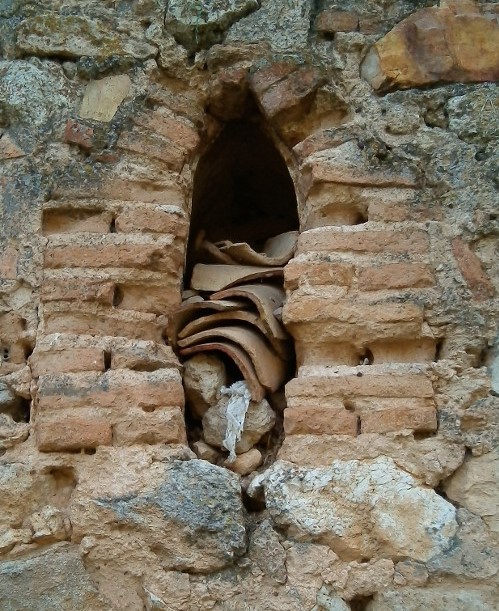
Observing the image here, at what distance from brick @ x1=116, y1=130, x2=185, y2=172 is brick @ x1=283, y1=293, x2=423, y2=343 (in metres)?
0.63

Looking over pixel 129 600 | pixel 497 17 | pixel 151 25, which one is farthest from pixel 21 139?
pixel 497 17

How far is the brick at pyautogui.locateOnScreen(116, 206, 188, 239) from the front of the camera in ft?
7.73

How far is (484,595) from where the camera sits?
1.92 m

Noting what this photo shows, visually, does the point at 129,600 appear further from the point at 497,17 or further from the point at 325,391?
the point at 497,17

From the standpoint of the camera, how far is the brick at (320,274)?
227 cm

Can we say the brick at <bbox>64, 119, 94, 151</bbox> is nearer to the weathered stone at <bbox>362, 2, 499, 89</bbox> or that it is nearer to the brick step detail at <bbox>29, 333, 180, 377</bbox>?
the brick step detail at <bbox>29, 333, 180, 377</bbox>

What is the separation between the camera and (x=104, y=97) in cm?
255

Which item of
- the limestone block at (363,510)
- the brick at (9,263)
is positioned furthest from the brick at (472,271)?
the brick at (9,263)

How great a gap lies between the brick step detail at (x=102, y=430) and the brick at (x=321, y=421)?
0.32m

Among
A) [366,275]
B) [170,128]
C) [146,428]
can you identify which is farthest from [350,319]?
[170,128]

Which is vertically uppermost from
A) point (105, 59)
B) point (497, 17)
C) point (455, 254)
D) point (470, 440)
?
point (497, 17)

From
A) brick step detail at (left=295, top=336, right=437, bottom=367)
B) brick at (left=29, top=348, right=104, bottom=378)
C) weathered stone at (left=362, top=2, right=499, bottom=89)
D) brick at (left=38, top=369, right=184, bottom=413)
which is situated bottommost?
brick at (left=38, top=369, right=184, bottom=413)

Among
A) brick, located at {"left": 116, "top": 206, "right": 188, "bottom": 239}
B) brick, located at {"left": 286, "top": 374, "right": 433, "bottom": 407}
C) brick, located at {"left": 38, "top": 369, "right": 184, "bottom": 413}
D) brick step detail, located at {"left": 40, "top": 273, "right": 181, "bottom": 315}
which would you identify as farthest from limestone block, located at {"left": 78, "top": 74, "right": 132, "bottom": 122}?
brick, located at {"left": 286, "top": 374, "right": 433, "bottom": 407}

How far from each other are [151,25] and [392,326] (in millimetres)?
1309
